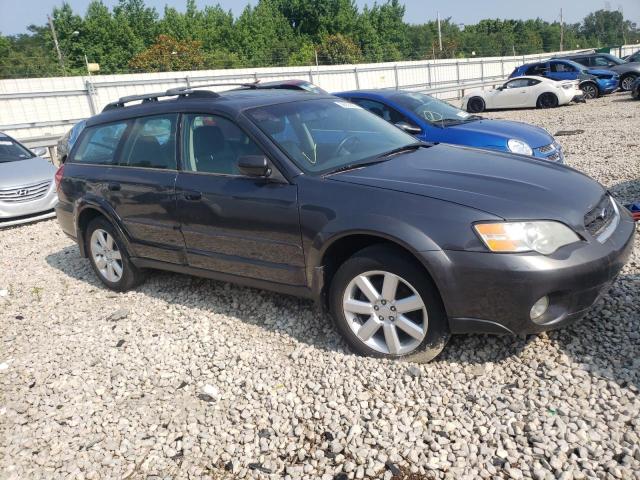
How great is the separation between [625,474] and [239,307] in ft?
10.0

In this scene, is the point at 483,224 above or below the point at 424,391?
above

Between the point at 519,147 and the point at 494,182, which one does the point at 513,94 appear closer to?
the point at 519,147

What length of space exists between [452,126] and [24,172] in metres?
6.71

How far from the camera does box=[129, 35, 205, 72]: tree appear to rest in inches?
1597

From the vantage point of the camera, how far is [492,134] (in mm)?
7121

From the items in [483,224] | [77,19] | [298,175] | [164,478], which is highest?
[77,19]

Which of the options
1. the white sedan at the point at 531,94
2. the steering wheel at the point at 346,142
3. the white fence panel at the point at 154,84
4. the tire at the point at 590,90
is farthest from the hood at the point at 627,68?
the steering wheel at the point at 346,142

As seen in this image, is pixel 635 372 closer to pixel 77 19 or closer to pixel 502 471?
pixel 502 471

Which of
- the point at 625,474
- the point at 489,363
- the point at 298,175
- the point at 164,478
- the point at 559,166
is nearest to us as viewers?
the point at 625,474

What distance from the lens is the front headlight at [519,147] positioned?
6.93 m

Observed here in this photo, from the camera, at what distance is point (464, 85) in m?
24.2

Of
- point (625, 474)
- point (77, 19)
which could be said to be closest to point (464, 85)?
point (625, 474)

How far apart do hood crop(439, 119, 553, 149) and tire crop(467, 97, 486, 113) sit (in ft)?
41.7

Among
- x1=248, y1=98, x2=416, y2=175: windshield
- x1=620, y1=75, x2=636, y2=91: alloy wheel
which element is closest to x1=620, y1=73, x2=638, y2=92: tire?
x1=620, y1=75, x2=636, y2=91: alloy wheel
